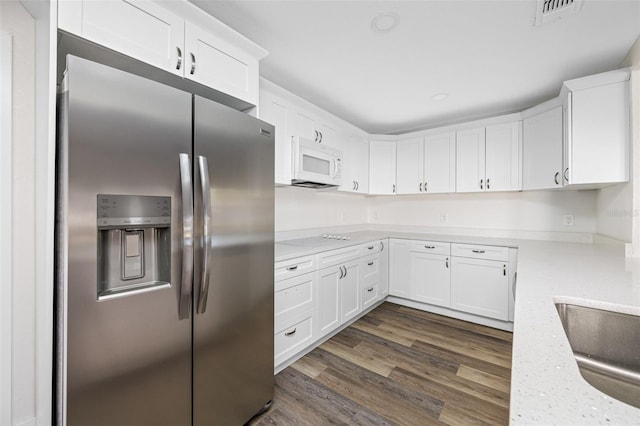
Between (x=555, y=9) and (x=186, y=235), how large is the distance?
2.27 m

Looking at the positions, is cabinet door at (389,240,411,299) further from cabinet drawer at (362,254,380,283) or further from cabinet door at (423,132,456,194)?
cabinet door at (423,132,456,194)

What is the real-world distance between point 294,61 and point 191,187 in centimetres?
144

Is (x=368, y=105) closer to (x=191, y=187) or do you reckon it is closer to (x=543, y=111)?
(x=543, y=111)

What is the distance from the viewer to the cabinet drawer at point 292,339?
1.94 metres

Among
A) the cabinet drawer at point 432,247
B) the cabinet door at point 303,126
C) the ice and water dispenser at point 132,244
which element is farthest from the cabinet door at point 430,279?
the ice and water dispenser at point 132,244

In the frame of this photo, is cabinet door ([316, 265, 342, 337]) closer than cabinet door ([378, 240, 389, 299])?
Yes

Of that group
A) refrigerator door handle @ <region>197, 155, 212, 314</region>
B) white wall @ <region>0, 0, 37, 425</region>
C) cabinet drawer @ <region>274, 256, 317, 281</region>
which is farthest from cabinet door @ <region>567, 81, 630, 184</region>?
white wall @ <region>0, 0, 37, 425</region>

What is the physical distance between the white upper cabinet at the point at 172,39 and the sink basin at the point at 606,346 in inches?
74.6

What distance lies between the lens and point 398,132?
12.9 ft

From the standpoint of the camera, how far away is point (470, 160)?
10.4ft

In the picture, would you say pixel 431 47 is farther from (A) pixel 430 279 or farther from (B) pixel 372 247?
(A) pixel 430 279

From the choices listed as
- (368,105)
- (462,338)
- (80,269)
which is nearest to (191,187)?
(80,269)

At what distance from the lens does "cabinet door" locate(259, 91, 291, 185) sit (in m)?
2.16

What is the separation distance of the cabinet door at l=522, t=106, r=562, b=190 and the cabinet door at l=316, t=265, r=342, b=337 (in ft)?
7.13
